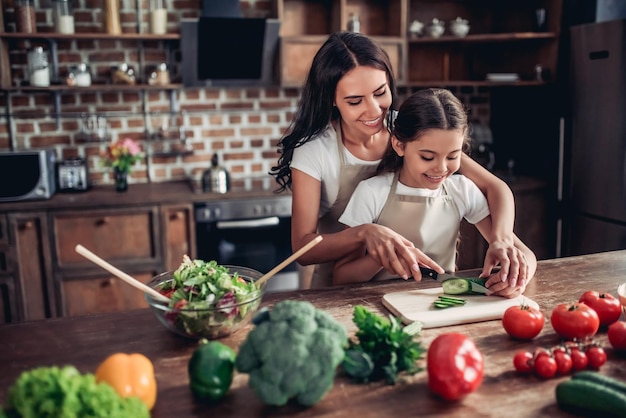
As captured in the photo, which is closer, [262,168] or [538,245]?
[538,245]

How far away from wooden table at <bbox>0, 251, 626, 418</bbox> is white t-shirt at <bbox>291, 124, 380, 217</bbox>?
1.58ft

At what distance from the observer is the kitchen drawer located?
333 centimetres

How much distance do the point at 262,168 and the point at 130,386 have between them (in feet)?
10.4

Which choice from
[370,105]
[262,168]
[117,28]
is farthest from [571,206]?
[117,28]

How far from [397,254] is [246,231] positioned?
6.58 ft

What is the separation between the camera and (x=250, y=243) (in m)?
3.57

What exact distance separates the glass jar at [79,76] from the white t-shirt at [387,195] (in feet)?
7.52

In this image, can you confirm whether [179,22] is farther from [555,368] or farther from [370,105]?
[555,368]

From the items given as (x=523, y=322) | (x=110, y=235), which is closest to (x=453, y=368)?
(x=523, y=322)

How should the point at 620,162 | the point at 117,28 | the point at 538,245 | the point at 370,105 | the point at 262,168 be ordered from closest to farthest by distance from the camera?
the point at 370,105
the point at 620,162
the point at 117,28
the point at 538,245
the point at 262,168

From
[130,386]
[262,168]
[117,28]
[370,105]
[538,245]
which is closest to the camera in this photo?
[130,386]

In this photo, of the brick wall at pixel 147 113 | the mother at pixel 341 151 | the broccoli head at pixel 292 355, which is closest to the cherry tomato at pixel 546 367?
the broccoli head at pixel 292 355

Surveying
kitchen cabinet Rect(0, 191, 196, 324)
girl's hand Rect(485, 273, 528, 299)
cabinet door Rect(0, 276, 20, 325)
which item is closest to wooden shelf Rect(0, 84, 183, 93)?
kitchen cabinet Rect(0, 191, 196, 324)

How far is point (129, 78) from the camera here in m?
3.68
